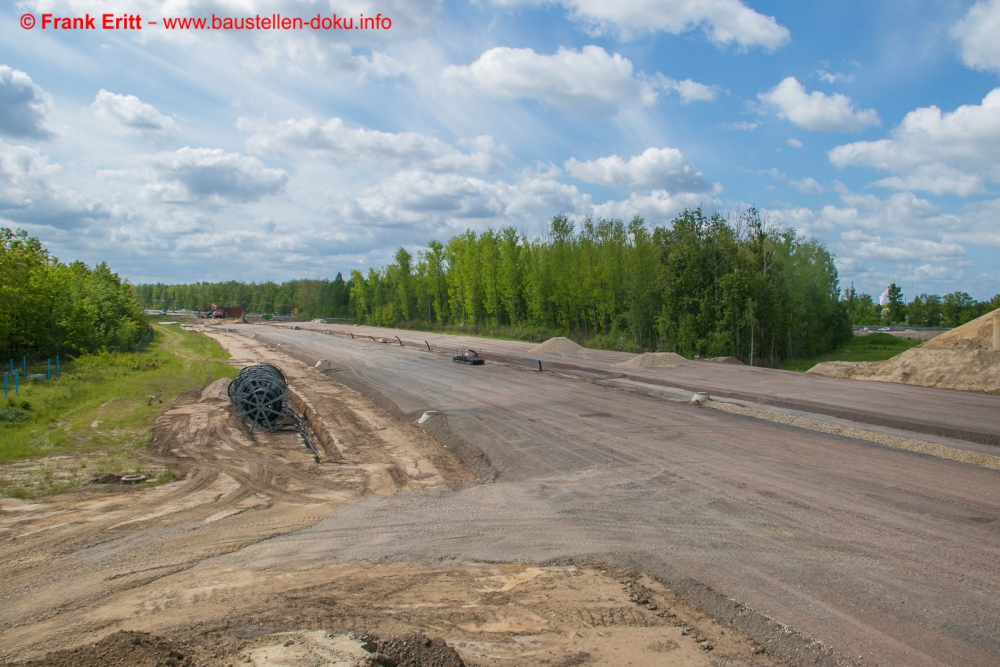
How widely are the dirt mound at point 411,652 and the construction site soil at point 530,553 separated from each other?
0.02 metres

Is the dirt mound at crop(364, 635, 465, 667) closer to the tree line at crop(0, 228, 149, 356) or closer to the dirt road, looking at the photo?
the dirt road

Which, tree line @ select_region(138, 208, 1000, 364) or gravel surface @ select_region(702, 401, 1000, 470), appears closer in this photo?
gravel surface @ select_region(702, 401, 1000, 470)

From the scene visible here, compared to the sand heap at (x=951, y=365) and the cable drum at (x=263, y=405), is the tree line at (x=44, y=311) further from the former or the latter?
the sand heap at (x=951, y=365)

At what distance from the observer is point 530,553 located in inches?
281

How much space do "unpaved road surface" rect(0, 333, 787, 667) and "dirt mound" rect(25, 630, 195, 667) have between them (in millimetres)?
15

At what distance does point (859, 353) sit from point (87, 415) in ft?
185

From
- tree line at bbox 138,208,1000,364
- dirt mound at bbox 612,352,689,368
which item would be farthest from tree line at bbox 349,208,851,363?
dirt mound at bbox 612,352,689,368

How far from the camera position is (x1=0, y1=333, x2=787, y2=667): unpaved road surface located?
4.65 m

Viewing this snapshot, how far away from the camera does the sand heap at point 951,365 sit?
2294 cm

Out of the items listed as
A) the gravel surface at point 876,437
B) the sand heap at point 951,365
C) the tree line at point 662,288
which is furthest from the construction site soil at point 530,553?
the tree line at point 662,288

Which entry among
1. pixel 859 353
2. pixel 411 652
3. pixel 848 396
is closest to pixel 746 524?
pixel 411 652

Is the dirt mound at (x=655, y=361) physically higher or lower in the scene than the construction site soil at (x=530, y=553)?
higher

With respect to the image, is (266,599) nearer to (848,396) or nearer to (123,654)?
(123,654)

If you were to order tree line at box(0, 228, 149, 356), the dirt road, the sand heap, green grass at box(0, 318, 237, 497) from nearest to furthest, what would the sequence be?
green grass at box(0, 318, 237, 497)
the dirt road
the sand heap
tree line at box(0, 228, 149, 356)
